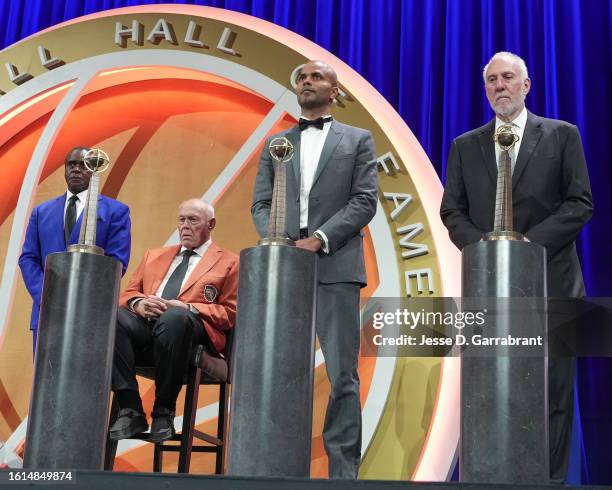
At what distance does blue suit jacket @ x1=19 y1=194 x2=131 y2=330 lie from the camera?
3.87 m

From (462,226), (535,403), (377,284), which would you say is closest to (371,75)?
(377,284)

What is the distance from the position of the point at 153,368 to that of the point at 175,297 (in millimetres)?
314

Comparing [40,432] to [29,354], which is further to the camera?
[29,354]

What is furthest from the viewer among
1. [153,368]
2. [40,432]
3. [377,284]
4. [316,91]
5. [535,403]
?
[377,284]

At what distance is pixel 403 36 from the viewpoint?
4.80 meters

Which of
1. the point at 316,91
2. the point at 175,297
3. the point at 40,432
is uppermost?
the point at 316,91

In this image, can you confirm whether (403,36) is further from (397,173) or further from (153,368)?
(153,368)

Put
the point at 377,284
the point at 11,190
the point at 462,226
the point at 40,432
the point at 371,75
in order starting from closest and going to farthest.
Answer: the point at 40,432
the point at 462,226
the point at 377,284
the point at 371,75
the point at 11,190

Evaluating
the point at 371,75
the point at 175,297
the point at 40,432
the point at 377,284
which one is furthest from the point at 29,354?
the point at 40,432

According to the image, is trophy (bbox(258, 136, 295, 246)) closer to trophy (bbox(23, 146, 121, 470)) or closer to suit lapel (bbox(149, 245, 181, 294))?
trophy (bbox(23, 146, 121, 470))

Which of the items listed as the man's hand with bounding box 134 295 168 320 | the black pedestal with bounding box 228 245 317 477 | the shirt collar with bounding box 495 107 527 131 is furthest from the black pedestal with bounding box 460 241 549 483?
the man's hand with bounding box 134 295 168 320

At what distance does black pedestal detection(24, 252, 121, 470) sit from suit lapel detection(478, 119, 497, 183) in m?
1.24

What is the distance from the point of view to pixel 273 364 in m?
2.34

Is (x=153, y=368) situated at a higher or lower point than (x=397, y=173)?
lower
